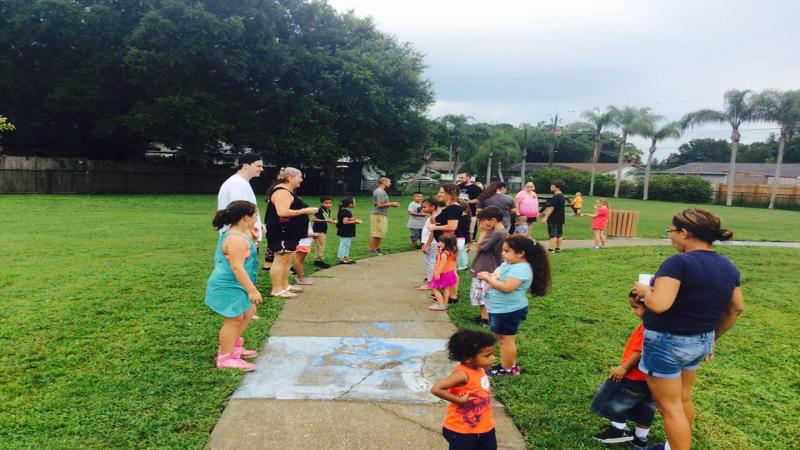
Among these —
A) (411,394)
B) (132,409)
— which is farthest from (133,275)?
(411,394)

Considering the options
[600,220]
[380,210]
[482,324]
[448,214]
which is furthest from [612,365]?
[600,220]

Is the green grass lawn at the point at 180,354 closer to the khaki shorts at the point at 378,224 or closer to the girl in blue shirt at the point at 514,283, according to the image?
the girl in blue shirt at the point at 514,283

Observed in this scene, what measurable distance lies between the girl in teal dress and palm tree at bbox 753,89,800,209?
149ft

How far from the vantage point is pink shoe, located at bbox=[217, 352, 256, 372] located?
14.3 feet

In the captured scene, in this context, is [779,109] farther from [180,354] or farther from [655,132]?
[180,354]

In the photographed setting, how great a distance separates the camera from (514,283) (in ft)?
13.5

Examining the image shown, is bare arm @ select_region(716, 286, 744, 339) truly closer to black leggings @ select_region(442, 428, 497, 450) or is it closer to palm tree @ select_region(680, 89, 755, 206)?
black leggings @ select_region(442, 428, 497, 450)

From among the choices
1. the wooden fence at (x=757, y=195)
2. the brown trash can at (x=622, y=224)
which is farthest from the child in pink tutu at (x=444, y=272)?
the wooden fence at (x=757, y=195)

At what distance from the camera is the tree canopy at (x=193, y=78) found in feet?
75.2

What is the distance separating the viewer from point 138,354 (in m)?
4.63

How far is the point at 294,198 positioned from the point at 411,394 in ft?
10.6

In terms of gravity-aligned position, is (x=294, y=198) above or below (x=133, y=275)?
above

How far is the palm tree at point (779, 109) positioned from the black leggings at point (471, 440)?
4547 centimetres

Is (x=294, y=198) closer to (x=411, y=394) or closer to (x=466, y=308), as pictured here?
(x=466, y=308)
